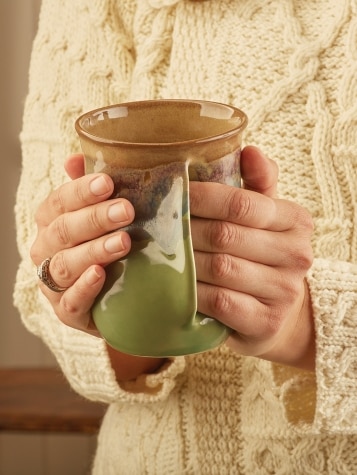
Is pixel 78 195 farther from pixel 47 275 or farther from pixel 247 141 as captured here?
pixel 247 141

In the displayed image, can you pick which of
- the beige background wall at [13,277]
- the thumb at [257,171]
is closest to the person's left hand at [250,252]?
the thumb at [257,171]

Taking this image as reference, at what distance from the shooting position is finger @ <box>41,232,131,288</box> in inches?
20.5

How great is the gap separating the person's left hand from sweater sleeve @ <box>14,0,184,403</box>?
0.28 metres

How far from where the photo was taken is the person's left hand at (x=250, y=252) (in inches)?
21.6

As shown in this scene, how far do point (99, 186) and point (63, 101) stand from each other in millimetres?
423

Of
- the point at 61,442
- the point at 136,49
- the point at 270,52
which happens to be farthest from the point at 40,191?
the point at 61,442

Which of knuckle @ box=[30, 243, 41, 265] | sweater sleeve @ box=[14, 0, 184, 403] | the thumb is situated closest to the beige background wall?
sweater sleeve @ box=[14, 0, 184, 403]

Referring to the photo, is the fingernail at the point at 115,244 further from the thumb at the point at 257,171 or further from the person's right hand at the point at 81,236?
the thumb at the point at 257,171

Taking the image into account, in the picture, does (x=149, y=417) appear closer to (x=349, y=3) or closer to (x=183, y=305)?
(x=183, y=305)

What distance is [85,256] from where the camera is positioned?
22.2 inches

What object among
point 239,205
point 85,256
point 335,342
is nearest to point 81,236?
point 85,256

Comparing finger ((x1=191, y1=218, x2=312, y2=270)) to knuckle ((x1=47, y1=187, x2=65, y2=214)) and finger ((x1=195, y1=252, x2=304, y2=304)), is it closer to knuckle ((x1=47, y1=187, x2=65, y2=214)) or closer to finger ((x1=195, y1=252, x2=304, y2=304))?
finger ((x1=195, y1=252, x2=304, y2=304))

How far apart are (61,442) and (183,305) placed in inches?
56.8

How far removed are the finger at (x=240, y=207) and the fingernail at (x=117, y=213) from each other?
5cm
